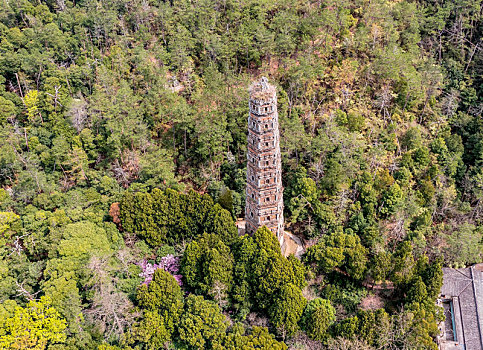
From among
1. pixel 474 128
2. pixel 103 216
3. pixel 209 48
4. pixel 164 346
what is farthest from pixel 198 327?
pixel 474 128

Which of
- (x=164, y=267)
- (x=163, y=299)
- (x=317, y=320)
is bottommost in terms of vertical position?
(x=317, y=320)

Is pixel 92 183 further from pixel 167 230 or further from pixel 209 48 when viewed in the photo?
pixel 209 48

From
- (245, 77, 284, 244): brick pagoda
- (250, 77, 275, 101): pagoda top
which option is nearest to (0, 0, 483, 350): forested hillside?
(245, 77, 284, 244): brick pagoda

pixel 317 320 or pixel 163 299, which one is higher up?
pixel 163 299

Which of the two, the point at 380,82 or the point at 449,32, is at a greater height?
the point at 449,32

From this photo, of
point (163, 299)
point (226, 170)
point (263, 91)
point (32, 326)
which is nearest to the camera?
point (32, 326)

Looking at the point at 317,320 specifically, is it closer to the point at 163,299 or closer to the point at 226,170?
the point at 163,299

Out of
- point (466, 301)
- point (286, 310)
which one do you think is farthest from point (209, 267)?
point (466, 301)

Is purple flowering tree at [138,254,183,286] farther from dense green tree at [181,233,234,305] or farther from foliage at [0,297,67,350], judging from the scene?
foliage at [0,297,67,350]
